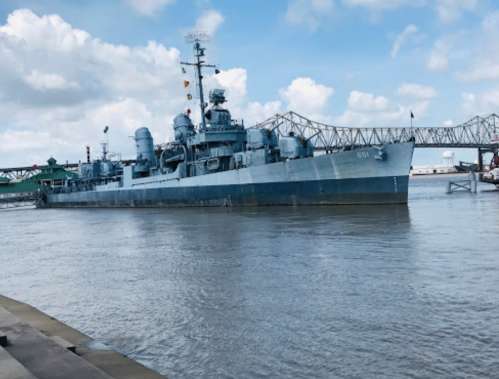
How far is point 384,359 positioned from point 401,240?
10.8m

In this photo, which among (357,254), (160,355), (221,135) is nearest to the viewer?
(160,355)

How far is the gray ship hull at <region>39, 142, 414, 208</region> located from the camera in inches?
1291

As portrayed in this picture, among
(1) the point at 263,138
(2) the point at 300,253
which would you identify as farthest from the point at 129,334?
(1) the point at 263,138

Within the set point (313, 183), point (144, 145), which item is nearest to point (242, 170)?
point (313, 183)

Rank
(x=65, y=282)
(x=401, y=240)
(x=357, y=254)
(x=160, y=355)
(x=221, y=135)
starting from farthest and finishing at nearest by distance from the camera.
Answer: (x=221, y=135) → (x=401, y=240) → (x=357, y=254) → (x=65, y=282) → (x=160, y=355)

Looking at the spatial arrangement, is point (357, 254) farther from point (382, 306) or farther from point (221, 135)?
point (221, 135)

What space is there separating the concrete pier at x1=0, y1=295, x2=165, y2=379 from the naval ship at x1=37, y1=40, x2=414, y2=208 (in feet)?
92.9

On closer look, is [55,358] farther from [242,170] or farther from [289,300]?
[242,170]

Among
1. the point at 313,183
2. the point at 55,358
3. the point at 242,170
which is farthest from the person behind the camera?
the point at 242,170

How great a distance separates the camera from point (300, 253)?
1459cm

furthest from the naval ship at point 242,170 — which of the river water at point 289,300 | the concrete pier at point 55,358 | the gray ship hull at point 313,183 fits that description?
the concrete pier at point 55,358

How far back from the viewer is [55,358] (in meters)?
5.15

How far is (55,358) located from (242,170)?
33.7m

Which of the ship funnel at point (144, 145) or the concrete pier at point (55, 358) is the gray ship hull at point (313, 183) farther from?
the concrete pier at point (55, 358)
